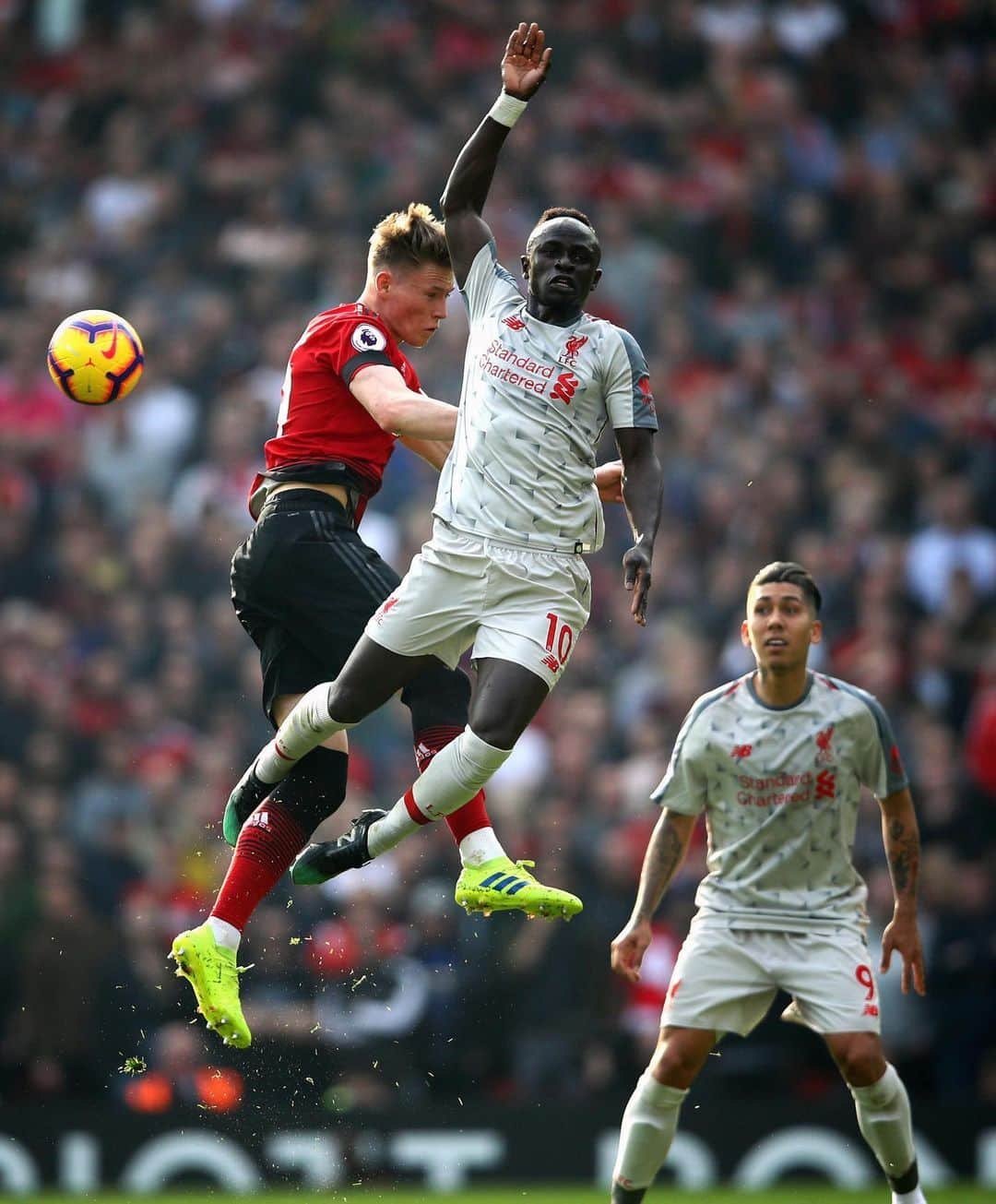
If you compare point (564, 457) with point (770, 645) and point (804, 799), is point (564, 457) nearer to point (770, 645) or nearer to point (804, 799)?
point (770, 645)

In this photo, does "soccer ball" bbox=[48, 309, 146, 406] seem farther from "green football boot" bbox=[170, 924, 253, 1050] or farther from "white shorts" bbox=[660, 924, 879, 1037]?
"white shorts" bbox=[660, 924, 879, 1037]

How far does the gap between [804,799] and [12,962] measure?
5745 mm

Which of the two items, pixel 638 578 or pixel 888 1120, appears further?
pixel 888 1120

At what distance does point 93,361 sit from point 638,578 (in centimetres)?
259

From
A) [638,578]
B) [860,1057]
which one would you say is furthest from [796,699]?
[860,1057]

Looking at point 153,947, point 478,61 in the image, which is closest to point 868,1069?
point 153,947

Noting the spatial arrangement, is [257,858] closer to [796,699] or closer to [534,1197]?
[796,699]

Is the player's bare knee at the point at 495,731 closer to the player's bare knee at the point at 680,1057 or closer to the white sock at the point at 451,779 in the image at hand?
the white sock at the point at 451,779

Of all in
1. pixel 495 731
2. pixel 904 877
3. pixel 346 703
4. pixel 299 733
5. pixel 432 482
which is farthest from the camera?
pixel 432 482

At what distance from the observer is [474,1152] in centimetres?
1125

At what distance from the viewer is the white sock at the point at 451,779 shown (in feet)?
23.2

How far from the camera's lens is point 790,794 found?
762cm

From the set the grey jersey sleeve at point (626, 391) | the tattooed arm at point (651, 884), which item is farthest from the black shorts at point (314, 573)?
the tattooed arm at point (651, 884)

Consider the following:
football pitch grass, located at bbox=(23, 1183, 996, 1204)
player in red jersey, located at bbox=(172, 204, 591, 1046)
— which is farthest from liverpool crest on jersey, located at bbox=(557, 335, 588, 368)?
football pitch grass, located at bbox=(23, 1183, 996, 1204)
